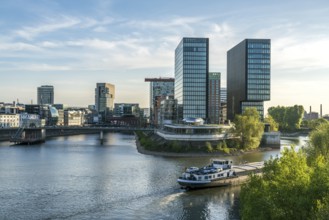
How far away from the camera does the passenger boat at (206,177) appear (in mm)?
66125

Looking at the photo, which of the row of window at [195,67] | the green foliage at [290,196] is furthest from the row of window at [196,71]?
the green foliage at [290,196]

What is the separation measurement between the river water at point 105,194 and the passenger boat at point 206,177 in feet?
3.80

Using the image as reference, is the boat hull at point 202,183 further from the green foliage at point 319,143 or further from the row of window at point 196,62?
the row of window at point 196,62

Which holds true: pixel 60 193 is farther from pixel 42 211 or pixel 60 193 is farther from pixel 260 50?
pixel 260 50

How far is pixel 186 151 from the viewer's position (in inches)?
4599

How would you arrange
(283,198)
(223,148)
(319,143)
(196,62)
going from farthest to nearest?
(196,62) < (223,148) < (319,143) < (283,198)

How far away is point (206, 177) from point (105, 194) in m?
17.3

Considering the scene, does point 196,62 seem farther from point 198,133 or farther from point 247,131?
point 198,133

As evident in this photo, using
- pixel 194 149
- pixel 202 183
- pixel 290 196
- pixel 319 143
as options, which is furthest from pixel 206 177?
pixel 194 149

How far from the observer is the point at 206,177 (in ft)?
223

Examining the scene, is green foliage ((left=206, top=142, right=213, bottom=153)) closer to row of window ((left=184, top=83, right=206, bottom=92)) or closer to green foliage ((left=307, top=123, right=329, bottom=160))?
green foliage ((left=307, top=123, right=329, bottom=160))

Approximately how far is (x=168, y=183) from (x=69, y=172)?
76.4ft

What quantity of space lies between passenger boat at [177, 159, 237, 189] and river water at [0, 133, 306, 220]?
116 centimetres

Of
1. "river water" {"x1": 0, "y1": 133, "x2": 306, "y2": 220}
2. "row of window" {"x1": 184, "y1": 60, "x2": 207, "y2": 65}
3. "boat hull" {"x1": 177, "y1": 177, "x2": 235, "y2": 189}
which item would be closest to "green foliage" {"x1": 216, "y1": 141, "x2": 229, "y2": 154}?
"river water" {"x1": 0, "y1": 133, "x2": 306, "y2": 220}
